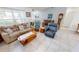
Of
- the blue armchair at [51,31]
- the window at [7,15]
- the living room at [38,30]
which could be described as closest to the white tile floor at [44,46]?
the living room at [38,30]

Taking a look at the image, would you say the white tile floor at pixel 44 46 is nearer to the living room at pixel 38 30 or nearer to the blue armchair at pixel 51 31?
the living room at pixel 38 30

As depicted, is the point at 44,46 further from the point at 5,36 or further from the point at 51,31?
the point at 5,36

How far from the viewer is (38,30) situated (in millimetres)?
4211

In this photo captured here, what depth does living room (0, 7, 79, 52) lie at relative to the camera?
234cm

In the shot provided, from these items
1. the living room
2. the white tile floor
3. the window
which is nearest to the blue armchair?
the living room

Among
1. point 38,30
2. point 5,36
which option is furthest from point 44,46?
point 38,30

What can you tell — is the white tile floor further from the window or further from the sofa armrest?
the window

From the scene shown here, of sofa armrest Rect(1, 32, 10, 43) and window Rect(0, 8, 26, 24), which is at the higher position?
window Rect(0, 8, 26, 24)

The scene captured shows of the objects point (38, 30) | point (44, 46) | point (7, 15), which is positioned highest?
point (7, 15)

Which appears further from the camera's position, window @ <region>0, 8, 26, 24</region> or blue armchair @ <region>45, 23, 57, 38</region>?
blue armchair @ <region>45, 23, 57, 38</region>

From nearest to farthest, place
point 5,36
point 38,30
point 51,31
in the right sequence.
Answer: point 5,36, point 51,31, point 38,30

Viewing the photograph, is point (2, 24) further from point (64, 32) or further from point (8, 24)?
point (64, 32)

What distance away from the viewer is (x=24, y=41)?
2436 millimetres

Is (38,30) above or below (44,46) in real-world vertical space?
above
